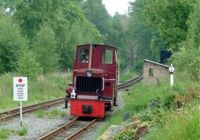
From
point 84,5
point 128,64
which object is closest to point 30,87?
point 128,64

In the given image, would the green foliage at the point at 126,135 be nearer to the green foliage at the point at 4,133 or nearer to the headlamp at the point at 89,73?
the green foliage at the point at 4,133

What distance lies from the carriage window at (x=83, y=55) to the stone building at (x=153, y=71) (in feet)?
51.3

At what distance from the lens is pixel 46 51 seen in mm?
50906

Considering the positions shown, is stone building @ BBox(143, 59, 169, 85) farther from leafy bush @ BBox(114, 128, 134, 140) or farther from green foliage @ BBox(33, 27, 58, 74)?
leafy bush @ BBox(114, 128, 134, 140)

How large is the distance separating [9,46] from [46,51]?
555 cm

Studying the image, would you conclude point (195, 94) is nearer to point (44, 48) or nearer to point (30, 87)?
point (30, 87)

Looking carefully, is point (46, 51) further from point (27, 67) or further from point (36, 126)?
point (36, 126)

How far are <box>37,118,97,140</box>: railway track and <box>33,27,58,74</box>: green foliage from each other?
1132 inches

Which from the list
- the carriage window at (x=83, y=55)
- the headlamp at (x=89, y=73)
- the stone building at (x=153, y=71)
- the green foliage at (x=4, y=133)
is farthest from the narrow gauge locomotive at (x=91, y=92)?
the stone building at (x=153, y=71)

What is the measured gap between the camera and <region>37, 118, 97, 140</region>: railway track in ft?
53.5

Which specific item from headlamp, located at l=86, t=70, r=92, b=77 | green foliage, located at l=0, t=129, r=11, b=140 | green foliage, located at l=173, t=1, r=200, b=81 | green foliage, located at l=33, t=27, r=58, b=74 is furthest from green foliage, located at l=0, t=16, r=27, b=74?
green foliage, located at l=0, t=129, r=11, b=140

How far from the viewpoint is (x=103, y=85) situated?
22094 mm

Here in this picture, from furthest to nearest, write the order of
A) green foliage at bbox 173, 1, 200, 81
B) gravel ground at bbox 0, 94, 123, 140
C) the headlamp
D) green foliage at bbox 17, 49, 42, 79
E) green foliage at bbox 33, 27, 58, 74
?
green foliage at bbox 33, 27, 58, 74, green foliage at bbox 17, 49, 42, 79, green foliage at bbox 173, 1, 200, 81, the headlamp, gravel ground at bbox 0, 94, 123, 140

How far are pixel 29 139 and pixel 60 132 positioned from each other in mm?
2085
